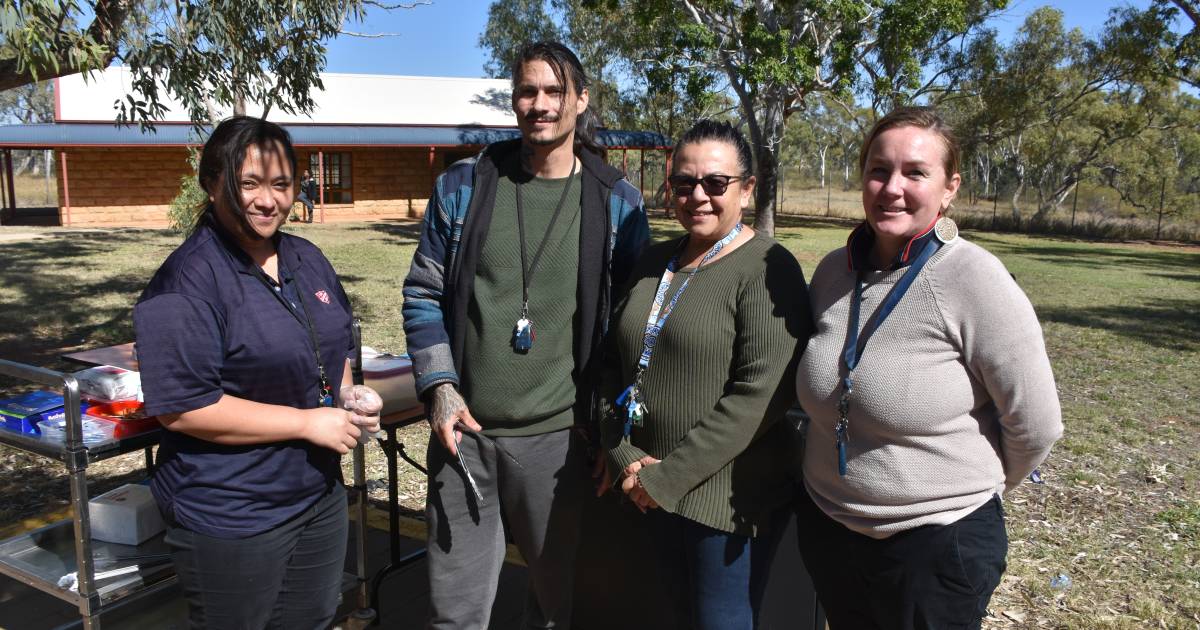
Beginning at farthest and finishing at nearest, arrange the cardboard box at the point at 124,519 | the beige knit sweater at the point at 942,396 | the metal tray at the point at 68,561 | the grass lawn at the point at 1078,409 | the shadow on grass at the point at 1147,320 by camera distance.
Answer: the shadow on grass at the point at 1147,320 → the grass lawn at the point at 1078,409 → the cardboard box at the point at 124,519 → the metal tray at the point at 68,561 → the beige knit sweater at the point at 942,396

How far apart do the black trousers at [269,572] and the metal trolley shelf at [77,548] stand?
526 mm

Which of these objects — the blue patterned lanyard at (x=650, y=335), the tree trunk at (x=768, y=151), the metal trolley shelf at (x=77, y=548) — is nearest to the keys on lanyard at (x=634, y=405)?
the blue patterned lanyard at (x=650, y=335)

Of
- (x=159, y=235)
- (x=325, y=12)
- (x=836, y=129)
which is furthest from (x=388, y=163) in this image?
(x=836, y=129)

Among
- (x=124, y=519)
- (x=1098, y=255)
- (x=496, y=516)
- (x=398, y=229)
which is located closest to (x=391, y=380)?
(x=124, y=519)

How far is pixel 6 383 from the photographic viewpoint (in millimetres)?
6988

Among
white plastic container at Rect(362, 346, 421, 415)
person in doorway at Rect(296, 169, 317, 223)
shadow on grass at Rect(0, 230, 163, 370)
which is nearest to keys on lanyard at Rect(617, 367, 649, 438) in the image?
white plastic container at Rect(362, 346, 421, 415)

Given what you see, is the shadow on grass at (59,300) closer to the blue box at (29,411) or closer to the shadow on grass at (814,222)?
the blue box at (29,411)

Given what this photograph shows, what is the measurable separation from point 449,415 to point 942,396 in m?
1.28

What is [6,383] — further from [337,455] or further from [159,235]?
[159,235]

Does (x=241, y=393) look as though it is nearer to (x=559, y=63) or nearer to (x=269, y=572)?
(x=269, y=572)

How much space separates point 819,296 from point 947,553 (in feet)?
2.19

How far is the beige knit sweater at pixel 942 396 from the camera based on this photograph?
6.07 feet

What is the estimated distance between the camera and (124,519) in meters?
2.92

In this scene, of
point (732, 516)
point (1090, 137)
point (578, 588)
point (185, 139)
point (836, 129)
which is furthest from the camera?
point (836, 129)
